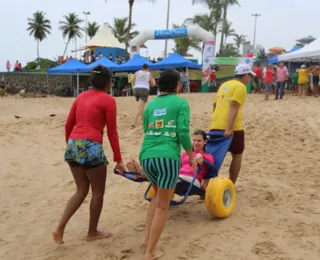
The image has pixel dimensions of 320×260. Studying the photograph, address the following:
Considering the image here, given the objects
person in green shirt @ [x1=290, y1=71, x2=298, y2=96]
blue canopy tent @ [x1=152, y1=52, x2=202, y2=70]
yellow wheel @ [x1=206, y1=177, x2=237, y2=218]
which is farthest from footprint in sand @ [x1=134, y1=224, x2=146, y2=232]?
blue canopy tent @ [x1=152, y1=52, x2=202, y2=70]

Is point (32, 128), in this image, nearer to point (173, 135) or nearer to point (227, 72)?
point (173, 135)

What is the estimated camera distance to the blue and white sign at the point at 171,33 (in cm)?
2294

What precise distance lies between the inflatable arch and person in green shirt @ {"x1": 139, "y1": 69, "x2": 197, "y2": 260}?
18868 millimetres

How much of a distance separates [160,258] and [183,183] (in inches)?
37.2

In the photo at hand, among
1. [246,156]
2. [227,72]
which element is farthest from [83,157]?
[227,72]

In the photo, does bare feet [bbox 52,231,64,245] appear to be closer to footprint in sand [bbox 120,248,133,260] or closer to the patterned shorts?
footprint in sand [bbox 120,248,133,260]

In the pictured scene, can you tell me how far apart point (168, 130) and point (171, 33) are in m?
20.8

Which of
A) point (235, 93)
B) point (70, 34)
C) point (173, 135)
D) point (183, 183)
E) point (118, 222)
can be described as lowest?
point (118, 222)

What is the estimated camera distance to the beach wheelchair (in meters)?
4.00

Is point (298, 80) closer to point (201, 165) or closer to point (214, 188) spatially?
point (201, 165)

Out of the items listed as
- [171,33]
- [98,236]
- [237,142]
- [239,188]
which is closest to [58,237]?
[98,236]

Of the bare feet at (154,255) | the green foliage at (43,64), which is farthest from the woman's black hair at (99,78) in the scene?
the green foliage at (43,64)

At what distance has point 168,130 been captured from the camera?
3.22 meters

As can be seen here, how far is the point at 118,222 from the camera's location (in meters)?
4.37
